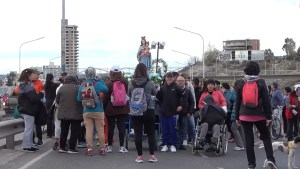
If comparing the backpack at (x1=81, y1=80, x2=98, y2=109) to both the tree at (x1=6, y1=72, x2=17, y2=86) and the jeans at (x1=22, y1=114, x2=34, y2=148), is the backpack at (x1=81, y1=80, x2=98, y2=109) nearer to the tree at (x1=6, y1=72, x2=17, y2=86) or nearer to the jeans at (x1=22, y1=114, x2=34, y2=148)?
the jeans at (x1=22, y1=114, x2=34, y2=148)

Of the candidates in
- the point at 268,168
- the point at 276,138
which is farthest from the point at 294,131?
the point at 268,168

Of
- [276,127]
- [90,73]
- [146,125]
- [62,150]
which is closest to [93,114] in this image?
[90,73]

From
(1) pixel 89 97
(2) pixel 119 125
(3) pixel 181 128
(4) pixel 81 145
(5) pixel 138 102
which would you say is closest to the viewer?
(5) pixel 138 102

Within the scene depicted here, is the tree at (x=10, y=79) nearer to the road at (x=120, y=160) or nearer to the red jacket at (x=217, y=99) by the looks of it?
the road at (x=120, y=160)

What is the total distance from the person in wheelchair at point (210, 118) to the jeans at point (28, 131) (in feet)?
12.9

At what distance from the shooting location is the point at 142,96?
9984 mm

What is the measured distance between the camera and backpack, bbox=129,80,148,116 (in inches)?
388

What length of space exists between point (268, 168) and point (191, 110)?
3293mm

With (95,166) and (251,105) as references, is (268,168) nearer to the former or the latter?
(251,105)

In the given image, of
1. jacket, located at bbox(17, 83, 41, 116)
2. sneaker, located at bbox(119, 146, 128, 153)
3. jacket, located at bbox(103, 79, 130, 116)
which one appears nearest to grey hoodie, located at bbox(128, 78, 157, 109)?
jacket, located at bbox(103, 79, 130, 116)

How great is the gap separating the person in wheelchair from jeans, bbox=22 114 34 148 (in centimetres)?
392

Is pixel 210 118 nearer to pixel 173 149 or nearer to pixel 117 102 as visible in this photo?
pixel 173 149

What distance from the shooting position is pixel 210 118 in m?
11.4

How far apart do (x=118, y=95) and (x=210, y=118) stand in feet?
7.20
